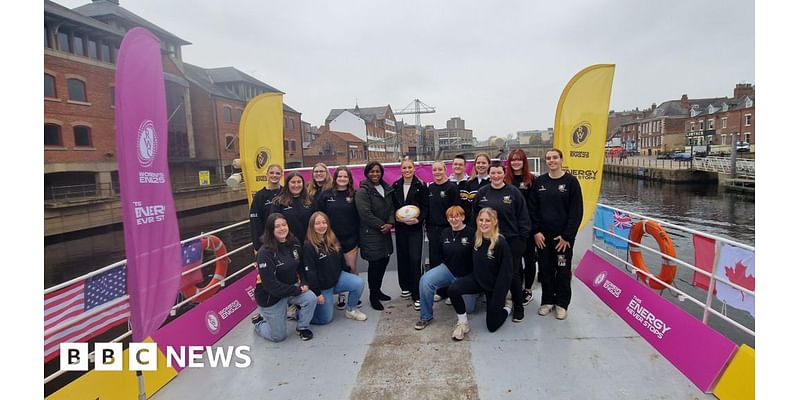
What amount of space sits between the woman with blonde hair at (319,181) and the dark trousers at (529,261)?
226cm

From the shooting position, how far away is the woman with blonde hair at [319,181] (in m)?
4.48

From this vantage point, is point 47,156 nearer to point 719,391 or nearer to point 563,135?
point 563,135

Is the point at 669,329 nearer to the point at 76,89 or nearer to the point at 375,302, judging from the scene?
the point at 375,302

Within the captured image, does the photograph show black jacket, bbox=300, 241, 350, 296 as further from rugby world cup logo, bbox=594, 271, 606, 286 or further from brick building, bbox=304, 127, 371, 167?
brick building, bbox=304, 127, 371, 167

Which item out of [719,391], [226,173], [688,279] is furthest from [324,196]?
[226,173]

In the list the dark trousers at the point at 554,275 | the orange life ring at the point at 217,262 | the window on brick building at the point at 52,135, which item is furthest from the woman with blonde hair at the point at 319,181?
the window on brick building at the point at 52,135

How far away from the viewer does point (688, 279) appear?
10445 millimetres

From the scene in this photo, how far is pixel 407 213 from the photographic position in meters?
4.21

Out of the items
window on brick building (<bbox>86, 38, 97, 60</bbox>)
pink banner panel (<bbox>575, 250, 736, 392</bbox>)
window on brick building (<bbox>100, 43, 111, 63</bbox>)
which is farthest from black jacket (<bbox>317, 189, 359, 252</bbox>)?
window on brick building (<bbox>100, 43, 111, 63</bbox>)

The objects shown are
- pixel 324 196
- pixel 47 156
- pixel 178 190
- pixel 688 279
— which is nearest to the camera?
pixel 324 196

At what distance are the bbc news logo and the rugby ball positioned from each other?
196cm

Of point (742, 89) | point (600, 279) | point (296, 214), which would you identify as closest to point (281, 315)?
point (296, 214)

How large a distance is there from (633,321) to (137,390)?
14.1ft

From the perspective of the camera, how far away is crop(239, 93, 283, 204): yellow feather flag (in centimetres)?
625
